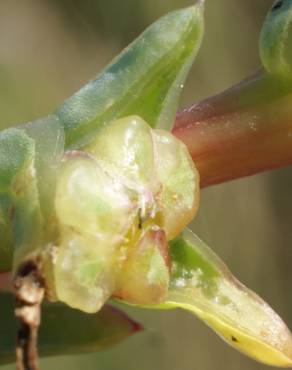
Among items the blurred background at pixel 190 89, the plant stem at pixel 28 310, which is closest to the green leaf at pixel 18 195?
the plant stem at pixel 28 310

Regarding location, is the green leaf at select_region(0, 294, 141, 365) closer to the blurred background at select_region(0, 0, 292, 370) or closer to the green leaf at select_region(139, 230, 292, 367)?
the green leaf at select_region(139, 230, 292, 367)

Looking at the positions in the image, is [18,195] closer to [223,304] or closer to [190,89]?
[223,304]

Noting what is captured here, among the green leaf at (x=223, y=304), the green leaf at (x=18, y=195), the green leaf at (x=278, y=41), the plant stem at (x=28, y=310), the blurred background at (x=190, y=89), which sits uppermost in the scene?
the green leaf at (x=278, y=41)

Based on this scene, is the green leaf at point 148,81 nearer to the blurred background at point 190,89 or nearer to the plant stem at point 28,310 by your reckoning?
the plant stem at point 28,310

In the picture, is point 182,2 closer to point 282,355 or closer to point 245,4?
point 245,4

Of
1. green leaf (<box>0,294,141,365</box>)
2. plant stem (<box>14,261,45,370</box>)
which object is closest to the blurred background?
green leaf (<box>0,294,141,365</box>)

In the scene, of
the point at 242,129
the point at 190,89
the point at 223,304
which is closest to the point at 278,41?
the point at 242,129
